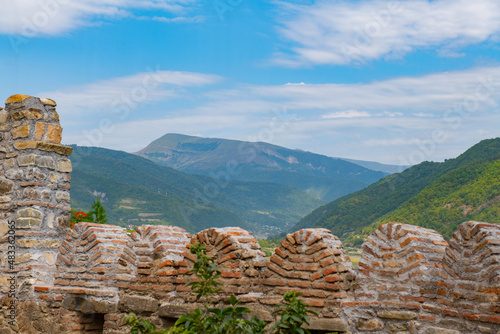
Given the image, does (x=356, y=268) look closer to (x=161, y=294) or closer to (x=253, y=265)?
(x=253, y=265)

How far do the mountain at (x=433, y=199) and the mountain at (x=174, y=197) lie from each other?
3051cm

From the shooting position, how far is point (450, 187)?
1103 inches

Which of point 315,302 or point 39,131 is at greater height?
point 39,131

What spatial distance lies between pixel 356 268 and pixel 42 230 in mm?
4515

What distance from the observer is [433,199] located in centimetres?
2798

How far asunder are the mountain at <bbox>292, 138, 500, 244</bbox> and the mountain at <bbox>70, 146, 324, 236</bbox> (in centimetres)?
3051

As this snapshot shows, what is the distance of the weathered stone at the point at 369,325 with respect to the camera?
5.37 m

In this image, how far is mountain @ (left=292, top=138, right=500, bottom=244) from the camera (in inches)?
921

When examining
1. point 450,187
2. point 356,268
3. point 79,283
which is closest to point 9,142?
point 79,283

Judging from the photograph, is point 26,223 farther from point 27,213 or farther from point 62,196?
point 62,196

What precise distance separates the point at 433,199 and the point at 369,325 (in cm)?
2396

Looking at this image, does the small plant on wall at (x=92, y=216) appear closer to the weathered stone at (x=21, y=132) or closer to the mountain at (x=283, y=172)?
the weathered stone at (x=21, y=132)

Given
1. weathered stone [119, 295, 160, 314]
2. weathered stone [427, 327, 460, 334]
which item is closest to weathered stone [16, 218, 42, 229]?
weathered stone [119, 295, 160, 314]

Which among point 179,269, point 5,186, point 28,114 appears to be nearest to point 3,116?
point 28,114
